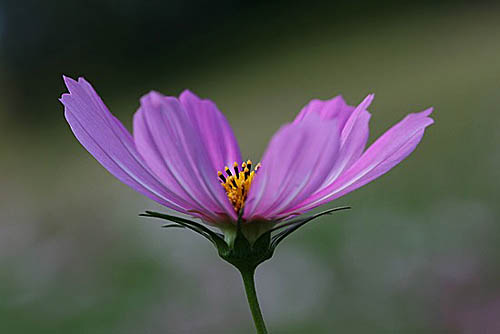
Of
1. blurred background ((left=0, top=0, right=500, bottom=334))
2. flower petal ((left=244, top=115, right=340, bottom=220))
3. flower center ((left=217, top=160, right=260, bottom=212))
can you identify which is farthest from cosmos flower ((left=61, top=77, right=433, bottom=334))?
blurred background ((left=0, top=0, right=500, bottom=334))

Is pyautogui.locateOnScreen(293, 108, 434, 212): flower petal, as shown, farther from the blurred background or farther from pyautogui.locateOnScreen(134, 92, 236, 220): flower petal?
the blurred background

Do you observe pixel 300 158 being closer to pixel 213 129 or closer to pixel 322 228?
pixel 213 129

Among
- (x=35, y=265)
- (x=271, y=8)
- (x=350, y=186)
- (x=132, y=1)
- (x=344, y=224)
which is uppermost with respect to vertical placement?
(x=132, y=1)

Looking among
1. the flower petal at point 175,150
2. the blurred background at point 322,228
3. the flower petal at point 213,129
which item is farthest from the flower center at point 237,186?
the blurred background at point 322,228

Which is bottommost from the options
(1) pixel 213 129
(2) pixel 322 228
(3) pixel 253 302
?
(3) pixel 253 302

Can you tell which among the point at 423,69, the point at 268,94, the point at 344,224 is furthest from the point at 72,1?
the point at 344,224

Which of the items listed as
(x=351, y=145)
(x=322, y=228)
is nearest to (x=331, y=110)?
(x=351, y=145)

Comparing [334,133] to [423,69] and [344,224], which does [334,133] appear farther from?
[423,69]
